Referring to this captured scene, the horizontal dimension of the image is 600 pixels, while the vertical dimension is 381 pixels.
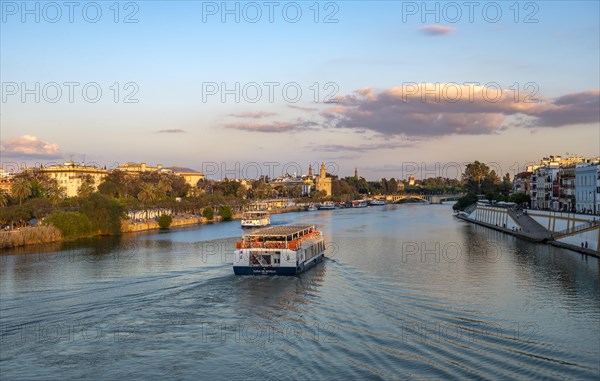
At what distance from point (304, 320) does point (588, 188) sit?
50995 mm

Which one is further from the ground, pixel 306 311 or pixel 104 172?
pixel 104 172

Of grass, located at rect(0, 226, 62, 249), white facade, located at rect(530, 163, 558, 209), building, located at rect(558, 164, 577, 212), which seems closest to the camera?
grass, located at rect(0, 226, 62, 249)

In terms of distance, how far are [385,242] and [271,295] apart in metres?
32.3

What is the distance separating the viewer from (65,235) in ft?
224

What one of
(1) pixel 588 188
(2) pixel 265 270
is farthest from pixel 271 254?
(1) pixel 588 188

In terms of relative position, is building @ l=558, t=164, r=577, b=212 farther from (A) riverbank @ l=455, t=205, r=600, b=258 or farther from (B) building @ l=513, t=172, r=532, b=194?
(B) building @ l=513, t=172, r=532, b=194

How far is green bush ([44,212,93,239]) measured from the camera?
67.8 metres

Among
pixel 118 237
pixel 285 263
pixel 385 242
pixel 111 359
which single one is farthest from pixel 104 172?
pixel 111 359

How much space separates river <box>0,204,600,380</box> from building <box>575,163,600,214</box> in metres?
19.7

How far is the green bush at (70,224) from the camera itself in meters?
67.8

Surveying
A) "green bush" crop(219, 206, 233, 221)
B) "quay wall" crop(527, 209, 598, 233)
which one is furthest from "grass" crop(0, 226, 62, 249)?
"green bush" crop(219, 206, 233, 221)

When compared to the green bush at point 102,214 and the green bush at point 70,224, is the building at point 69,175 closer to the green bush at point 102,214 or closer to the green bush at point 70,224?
the green bush at point 102,214

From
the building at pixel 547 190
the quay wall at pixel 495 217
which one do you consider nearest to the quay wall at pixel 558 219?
the quay wall at pixel 495 217

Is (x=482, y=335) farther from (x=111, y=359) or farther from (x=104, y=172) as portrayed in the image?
(x=104, y=172)
